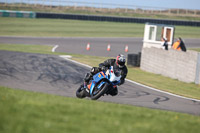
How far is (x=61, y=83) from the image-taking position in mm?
14141

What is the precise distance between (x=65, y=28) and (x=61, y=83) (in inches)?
1276

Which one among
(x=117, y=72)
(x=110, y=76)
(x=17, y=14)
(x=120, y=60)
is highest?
(x=120, y=60)

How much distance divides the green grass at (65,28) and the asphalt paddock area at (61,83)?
19.0 metres

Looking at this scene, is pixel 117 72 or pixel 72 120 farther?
pixel 117 72

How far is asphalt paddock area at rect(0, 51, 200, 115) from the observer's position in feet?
38.5

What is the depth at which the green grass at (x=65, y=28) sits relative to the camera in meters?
40.1

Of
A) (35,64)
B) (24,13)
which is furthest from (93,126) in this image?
(24,13)

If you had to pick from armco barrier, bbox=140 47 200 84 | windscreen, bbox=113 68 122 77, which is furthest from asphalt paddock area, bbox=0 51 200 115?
armco barrier, bbox=140 47 200 84

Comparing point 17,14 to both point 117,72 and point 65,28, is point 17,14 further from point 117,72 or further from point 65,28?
point 117,72

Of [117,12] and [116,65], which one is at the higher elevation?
[117,12]

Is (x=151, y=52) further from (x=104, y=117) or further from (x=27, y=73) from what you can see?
(x=104, y=117)

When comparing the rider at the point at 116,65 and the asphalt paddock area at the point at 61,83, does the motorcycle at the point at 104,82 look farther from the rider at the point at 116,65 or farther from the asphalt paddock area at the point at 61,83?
the asphalt paddock area at the point at 61,83

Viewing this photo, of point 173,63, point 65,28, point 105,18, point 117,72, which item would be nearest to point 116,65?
point 117,72

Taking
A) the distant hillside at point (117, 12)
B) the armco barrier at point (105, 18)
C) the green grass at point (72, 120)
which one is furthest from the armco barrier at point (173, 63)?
the distant hillside at point (117, 12)
